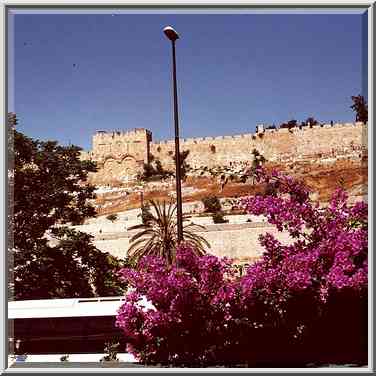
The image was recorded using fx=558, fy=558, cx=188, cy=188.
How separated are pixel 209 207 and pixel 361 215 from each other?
70.3 ft

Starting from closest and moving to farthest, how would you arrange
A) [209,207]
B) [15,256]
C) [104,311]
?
[104,311] < [15,256] < [209,207]

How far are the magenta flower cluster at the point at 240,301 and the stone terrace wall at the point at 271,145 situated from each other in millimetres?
32387

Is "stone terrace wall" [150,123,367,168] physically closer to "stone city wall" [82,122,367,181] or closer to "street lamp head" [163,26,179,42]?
"stone city wall" [82,122,367,181]

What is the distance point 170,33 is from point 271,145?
36.7 meters

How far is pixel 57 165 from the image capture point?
13203 mm

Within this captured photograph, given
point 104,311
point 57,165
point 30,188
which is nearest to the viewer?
point 104,311

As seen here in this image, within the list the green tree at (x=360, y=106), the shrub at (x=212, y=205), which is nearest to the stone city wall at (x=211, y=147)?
the shrub at (x=212, y=205)

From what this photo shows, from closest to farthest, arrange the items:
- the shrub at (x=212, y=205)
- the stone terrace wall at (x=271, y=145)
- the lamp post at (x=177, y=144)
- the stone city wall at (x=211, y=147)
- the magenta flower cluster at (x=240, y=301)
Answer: the magenta flower cluster at (x=240, y=301) → the lamp post at (x=177, y=144) → the shrub at (x=212, y=205) → the stone terrace wall at (x=271, y=145) → the stone city wall at (x=211, y=147)

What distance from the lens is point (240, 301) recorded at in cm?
693

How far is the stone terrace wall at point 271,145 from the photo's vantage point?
1629 inches

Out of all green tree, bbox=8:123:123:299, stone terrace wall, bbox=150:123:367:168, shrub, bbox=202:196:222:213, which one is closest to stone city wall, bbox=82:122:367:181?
stone terrace wall, bbox=150:123:367:168

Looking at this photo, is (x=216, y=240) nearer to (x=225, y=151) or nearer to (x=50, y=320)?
(x=50, y=320)

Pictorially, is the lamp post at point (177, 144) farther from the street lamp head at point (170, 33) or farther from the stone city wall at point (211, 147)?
the stone city wall at point (211, 147)

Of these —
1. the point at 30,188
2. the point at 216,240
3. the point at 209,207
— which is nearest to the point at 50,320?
the point at 30,188
